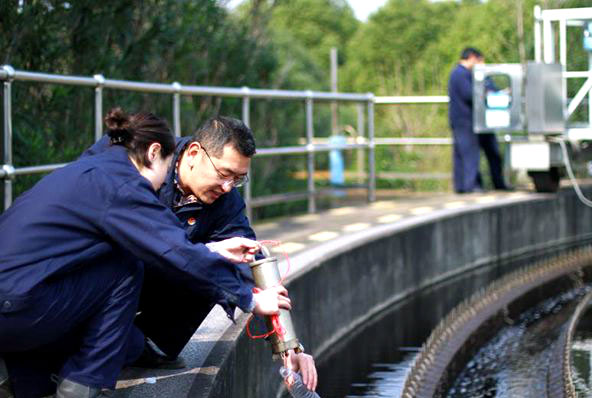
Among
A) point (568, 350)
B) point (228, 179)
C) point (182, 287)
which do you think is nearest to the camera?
point (228, 179)

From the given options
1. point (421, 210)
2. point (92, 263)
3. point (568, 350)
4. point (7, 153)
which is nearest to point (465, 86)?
point (421, 210)

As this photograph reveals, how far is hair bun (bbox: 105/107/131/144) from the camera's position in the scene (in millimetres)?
3994

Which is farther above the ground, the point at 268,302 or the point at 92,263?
the point at 92,263

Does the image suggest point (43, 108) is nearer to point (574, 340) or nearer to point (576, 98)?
point (574, 340)

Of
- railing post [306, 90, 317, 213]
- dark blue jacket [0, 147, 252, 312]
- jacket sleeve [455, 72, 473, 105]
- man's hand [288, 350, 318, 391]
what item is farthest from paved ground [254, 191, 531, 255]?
dark blue jacket [0, 147, 252, 312]

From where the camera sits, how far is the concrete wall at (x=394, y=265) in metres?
5.43

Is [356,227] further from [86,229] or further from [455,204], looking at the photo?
[86,229]

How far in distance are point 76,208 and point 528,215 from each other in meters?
9.26

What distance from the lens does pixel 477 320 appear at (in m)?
8.78

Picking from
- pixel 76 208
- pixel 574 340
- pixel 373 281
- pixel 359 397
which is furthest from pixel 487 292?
pixel 76 208

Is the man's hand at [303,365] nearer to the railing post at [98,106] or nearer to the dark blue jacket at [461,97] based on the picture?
the railing post at [98,106]

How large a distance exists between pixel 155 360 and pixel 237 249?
0.70 meters

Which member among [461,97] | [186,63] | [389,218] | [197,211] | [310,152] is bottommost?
[389,218]

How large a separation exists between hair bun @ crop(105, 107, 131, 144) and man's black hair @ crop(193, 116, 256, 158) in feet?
Answer: 1.11
